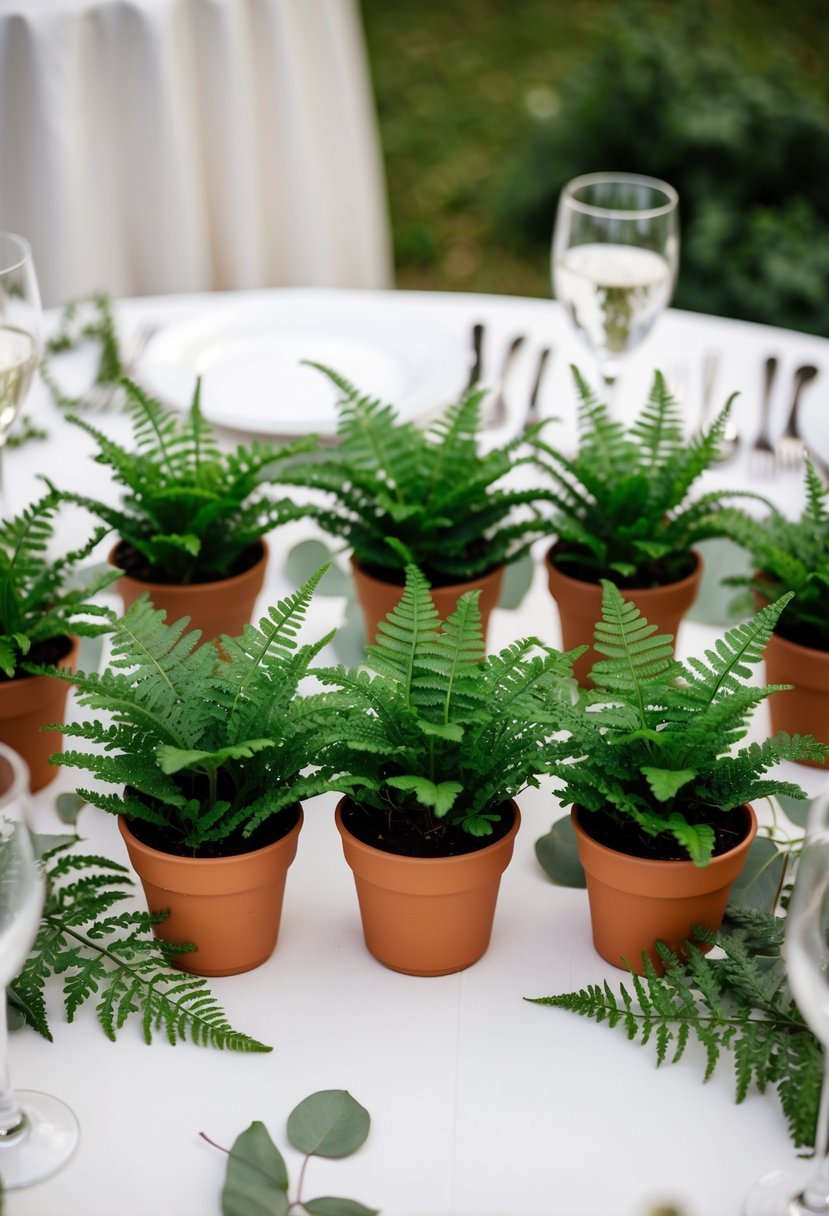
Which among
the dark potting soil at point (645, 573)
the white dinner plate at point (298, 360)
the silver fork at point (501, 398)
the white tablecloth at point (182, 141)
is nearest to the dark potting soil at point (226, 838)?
the dark potting soil at point (645, 573)

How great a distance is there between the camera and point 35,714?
3.76ft

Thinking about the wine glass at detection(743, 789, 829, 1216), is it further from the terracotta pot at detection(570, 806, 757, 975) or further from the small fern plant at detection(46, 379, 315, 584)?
the small fern plant at detection(46, 379, 315, 584)

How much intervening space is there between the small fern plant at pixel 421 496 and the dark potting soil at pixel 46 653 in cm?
26

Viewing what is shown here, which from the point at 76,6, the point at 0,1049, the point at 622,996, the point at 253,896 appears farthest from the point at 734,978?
the point at 76,6

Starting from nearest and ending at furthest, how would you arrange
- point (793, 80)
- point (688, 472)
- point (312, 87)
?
point (688, 472), point (312, 87), point (793, 80)

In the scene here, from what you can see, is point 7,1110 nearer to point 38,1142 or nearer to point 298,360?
point 38,1142

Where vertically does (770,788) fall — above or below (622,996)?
above

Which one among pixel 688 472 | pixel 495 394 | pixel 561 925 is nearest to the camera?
pixel 561 925

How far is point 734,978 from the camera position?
90cm

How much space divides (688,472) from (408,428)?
0.28 m

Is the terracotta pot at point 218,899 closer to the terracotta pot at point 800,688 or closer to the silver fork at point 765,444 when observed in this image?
the terracotta pot at point 800,688

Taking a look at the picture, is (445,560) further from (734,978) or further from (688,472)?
(734,978)

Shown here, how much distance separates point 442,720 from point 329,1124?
0.92ft

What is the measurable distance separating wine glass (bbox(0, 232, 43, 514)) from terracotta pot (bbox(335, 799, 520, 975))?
572mm
